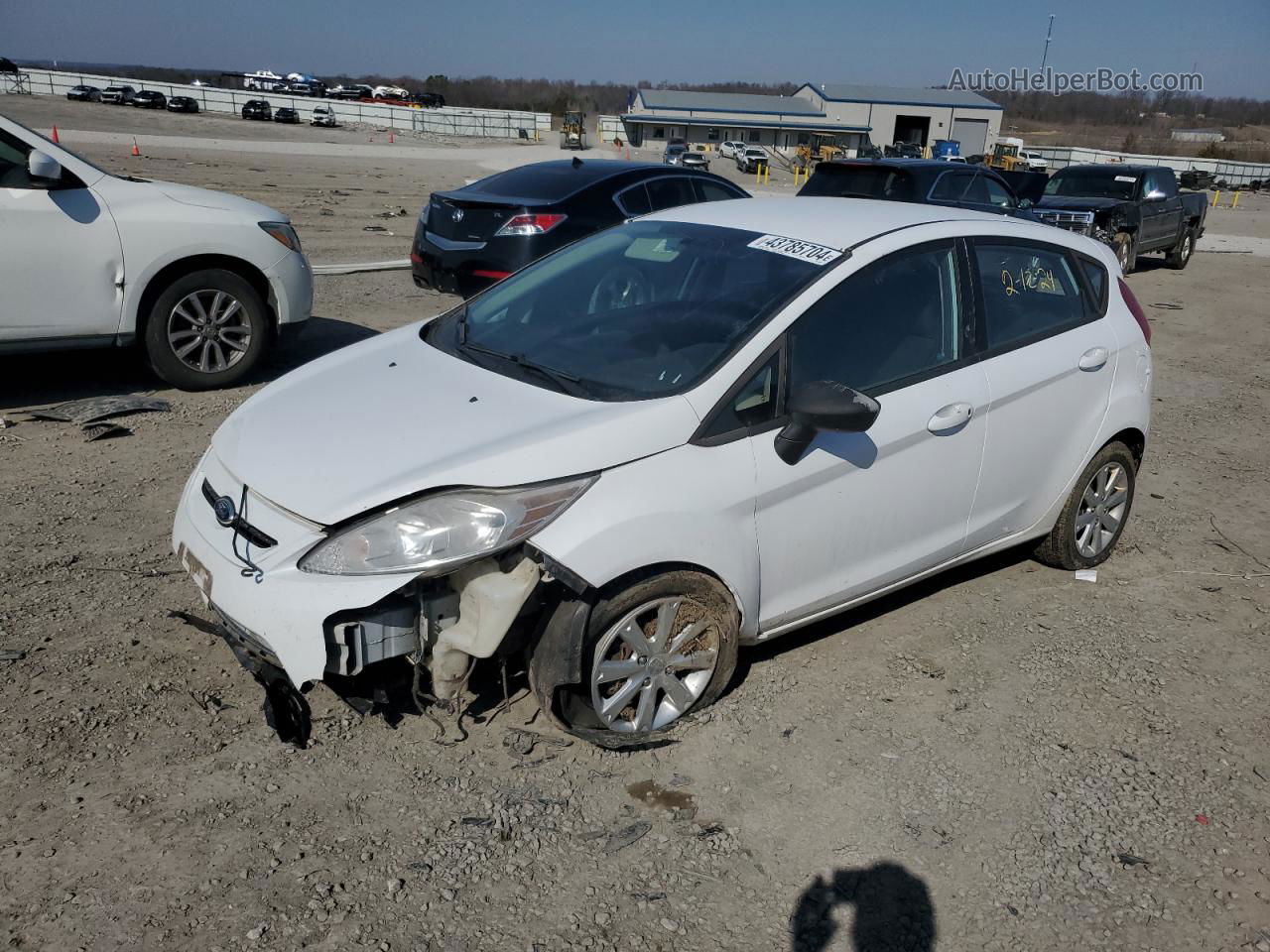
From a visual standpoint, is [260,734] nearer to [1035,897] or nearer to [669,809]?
[669,809]

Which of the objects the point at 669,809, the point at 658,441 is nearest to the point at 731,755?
the point at 669,809

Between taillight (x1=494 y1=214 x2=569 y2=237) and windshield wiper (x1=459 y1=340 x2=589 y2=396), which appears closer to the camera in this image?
windshield wiper (x1=459 y1=340 x2=589 y2=396)

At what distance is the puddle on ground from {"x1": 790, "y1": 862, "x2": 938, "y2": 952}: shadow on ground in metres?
0.48

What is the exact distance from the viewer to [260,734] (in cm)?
346

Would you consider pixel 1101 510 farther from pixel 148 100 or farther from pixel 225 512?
pixel 148 100

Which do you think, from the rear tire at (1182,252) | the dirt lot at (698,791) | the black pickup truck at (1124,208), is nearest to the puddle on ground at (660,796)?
the dirt lot at (698,791)

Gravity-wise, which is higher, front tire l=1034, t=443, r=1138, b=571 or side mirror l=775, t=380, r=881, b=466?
side mirror l=775, t=380, r=881, b=466

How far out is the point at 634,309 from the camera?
13.2 feet

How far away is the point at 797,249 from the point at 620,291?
73 cm

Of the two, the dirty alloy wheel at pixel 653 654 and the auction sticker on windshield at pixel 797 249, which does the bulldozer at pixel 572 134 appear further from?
the dirty alloy wheel at pixel 653 654

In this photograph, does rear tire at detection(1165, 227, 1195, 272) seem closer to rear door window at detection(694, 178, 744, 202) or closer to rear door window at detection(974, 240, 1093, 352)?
rear door window at detection(694, 178, 744, 202)

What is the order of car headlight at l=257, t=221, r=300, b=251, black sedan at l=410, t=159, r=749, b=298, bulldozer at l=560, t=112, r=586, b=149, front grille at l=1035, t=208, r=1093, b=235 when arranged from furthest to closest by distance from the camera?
bulldozer at l=560, t=112, r=586, b=149 < front grille at l=1035, t=208, r=1093, b=235 < black sedan at l=410, t=159, r=749, b=298 < car headlight at l=257, t=221, r=300, b=251

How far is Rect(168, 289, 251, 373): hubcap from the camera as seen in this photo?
6.82 m

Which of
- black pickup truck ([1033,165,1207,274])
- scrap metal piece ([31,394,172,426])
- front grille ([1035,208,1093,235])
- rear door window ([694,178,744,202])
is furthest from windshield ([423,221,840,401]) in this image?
front grille ([1035,208,1093,235])
